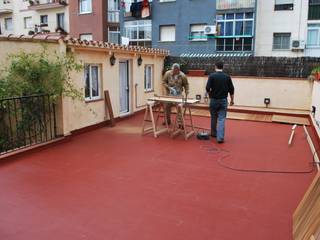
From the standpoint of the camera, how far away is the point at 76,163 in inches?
212

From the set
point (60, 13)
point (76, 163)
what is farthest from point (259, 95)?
point (60, 13)

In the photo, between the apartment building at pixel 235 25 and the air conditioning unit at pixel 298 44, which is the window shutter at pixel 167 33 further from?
the air conditioning unit at pixel 298 44

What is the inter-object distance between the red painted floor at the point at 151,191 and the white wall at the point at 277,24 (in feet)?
48.3

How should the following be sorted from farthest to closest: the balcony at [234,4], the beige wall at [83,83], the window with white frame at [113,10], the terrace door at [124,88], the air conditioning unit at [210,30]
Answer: the window with white frame at [113,10], the air conditioning unit at [210,30], the balcony at [234,4], the terrace door at [124,88], the beige wall at [83,83]

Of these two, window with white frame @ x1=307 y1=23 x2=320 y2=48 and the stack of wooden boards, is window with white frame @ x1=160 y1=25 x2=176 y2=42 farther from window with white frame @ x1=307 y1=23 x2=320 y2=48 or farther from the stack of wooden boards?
the stack of wooden boards

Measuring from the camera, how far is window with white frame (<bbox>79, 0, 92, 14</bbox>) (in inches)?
946

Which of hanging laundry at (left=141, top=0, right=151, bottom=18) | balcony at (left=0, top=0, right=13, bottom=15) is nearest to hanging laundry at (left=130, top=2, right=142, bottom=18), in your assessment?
hanging laundry at (left=141, top=0, right=151, bottom=18)

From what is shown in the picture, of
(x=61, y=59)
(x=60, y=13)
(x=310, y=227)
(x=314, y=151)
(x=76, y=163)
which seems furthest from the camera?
(x=60, y=13)

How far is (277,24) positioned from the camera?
19719 millimetres

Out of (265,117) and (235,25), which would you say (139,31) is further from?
(265,117)

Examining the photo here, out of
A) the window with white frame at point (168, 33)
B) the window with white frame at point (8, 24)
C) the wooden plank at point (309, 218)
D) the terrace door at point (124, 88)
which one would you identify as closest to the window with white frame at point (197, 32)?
the window with white frame at point (168, 33)

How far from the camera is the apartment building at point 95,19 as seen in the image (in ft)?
77.7

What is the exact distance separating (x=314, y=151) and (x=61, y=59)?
5399mm

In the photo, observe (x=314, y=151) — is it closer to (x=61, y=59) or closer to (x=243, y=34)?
(x=61, y=59)
